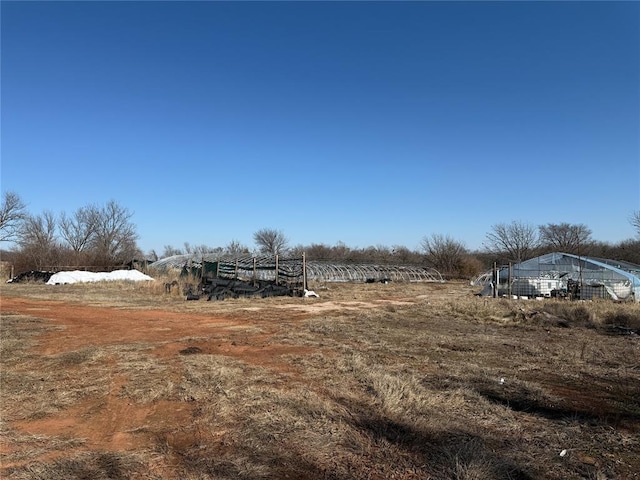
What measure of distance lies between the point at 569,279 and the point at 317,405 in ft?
75.0

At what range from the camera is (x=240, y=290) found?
2342cm

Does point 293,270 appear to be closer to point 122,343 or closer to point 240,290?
point 240,290

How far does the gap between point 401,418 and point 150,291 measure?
24.1 m

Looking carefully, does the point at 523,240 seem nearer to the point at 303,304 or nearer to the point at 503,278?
the point at 503,278

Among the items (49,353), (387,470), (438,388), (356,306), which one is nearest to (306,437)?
(387,470)

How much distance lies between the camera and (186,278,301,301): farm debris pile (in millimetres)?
22500

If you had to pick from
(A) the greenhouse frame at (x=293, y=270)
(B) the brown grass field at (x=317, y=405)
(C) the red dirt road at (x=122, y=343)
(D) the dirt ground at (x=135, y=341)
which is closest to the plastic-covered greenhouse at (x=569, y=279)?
(D) the dirt ground at (x=135, y=341)

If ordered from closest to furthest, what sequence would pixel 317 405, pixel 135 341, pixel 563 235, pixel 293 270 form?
1. pixel 317 405
2. pixel 135 341
3. pixel 293 270
4. pixel 563 235

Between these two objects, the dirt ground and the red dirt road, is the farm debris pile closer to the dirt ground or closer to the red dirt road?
the dirt ground

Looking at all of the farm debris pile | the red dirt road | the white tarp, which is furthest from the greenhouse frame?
the red dirt road

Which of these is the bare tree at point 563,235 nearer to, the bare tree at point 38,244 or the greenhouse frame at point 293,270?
the greenhouse frame at point 293,270

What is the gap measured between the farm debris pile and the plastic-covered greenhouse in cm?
1181

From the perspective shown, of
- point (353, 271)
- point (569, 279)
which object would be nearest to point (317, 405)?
point (569, 279)

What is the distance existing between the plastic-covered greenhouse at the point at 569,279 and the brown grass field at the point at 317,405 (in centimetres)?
1149
